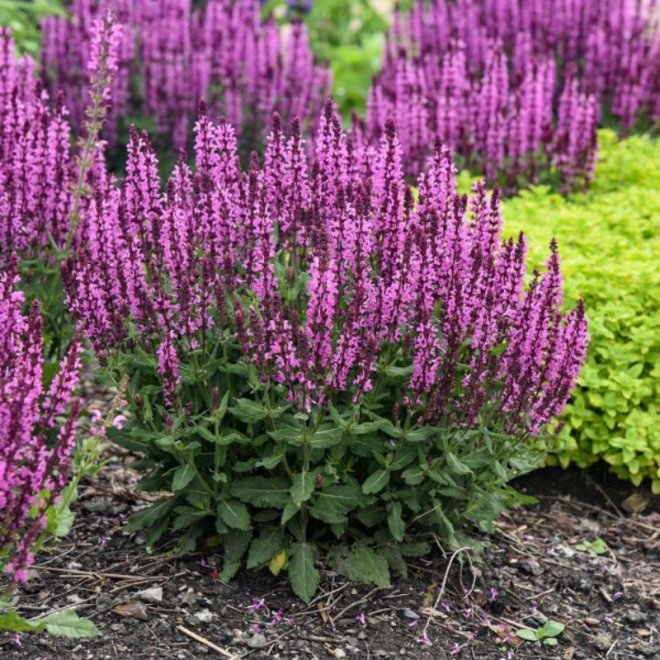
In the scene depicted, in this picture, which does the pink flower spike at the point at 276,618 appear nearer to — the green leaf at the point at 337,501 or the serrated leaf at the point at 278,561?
the serrated leaf at the point at 278,561

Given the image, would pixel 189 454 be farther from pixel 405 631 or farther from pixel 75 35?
pixel 75 35

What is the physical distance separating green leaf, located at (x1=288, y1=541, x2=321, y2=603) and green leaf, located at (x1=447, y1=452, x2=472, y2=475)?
62 cm

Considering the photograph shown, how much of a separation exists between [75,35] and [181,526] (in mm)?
5219

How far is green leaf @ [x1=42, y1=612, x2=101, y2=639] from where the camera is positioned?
2.89 metres

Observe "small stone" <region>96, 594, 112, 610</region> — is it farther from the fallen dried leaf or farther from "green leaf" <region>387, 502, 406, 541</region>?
"green leaf" <region>387, 502, 406, 541</region>

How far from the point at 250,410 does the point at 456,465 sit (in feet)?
2.35

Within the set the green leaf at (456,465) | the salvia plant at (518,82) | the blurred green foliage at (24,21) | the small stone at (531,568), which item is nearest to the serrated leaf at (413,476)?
the green leaf at (456,465)

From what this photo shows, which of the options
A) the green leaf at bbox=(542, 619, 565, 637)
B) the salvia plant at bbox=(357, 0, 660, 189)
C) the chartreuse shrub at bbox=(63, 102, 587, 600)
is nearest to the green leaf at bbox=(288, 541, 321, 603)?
the chartreuse shrub at bbox=(63, 102, 587, 600)

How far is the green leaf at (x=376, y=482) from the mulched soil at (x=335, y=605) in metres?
0.52

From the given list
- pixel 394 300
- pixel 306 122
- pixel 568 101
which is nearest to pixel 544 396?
pixel 394 300

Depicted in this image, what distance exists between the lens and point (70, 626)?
9.62ft

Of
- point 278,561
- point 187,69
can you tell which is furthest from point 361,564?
point 187,69

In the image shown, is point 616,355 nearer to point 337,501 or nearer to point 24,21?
point 337,501

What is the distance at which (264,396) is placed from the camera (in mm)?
3318
